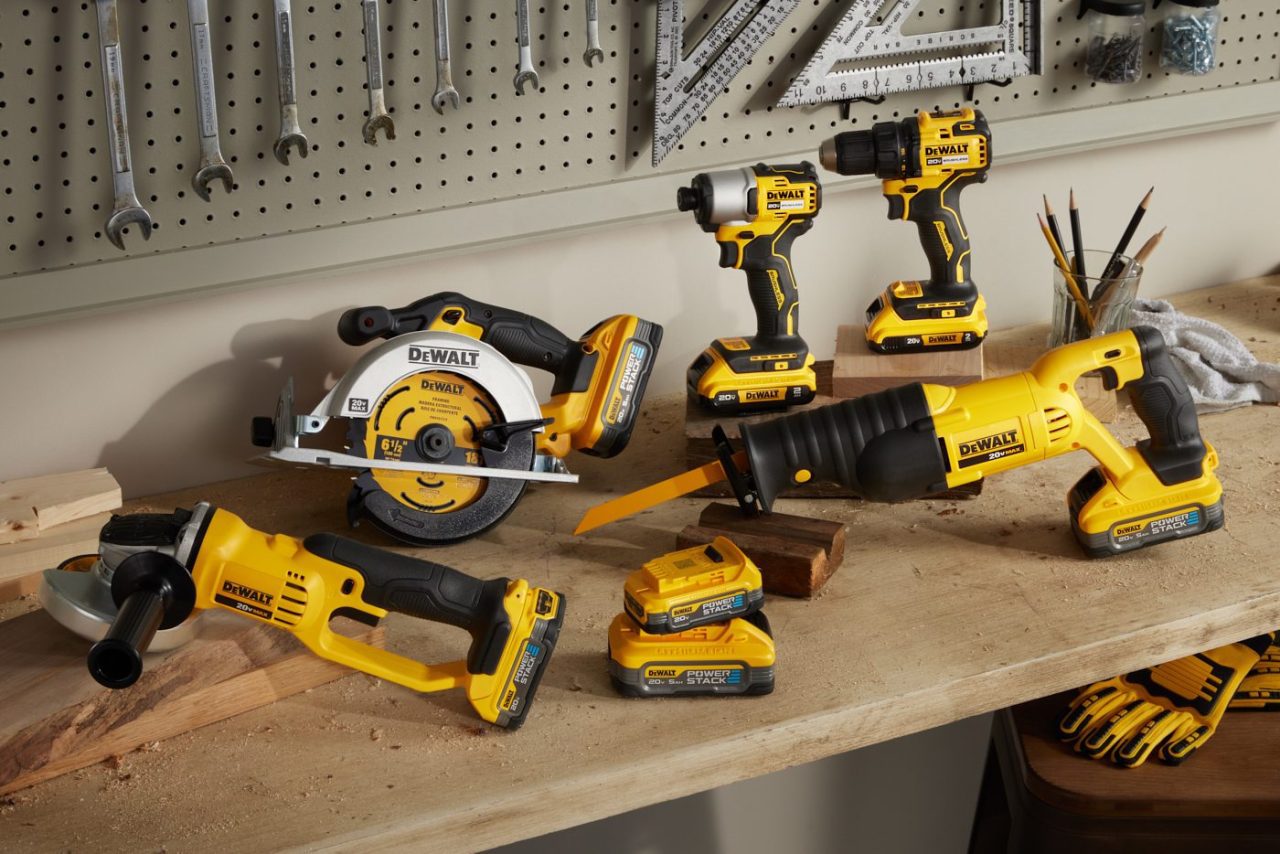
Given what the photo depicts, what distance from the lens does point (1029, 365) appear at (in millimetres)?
1439

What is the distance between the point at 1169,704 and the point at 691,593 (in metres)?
0.56

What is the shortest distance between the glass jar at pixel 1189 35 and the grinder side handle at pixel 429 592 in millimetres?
1054

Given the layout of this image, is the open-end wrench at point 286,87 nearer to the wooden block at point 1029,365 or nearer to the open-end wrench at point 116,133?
the open-end wrench at point 116,133

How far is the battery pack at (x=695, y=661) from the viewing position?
0.98 meters

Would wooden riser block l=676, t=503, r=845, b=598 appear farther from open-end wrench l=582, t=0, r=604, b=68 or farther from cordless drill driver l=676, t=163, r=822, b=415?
open-end wrench l=582, t=0, r=604, b=68

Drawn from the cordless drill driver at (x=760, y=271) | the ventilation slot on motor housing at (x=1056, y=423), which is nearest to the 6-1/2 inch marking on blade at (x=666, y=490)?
the cordless drill driver at (x=760, y=271)

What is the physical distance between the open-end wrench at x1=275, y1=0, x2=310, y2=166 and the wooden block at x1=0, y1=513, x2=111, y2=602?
39 centimetres

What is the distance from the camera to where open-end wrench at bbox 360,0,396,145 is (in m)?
1.17

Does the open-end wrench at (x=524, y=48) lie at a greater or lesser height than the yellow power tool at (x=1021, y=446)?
greater

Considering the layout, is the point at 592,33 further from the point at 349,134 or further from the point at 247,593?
the point at 247,593

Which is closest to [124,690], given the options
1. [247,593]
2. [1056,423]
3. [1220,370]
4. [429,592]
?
[247,593]

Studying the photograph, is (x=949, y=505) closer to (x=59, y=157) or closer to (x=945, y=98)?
(x=945, y=98)

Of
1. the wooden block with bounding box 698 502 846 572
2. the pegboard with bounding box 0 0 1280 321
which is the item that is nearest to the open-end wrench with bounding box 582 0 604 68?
the pegboard with bounding box 0 0 1280 321

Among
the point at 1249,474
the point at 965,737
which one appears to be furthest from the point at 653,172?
the point at 965,737
